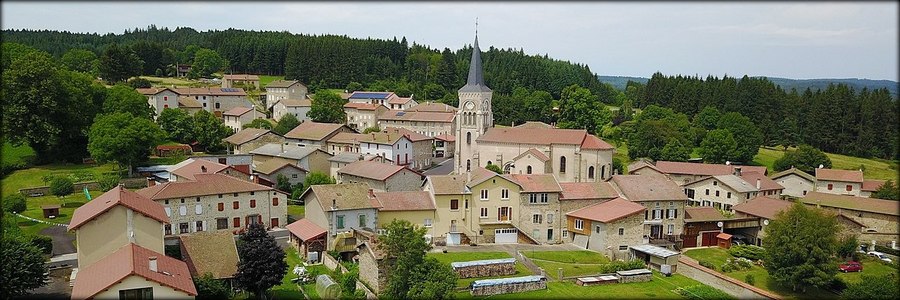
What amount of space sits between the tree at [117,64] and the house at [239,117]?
21.6 m

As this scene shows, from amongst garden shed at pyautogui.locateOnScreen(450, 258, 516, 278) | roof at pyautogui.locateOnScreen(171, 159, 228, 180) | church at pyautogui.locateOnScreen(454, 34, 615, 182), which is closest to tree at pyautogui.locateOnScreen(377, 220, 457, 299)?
garden shed at pyautogui.locateOnScreen(450, 258, 516, 278)

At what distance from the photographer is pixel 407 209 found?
35906mm

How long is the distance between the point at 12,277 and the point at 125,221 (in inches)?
161

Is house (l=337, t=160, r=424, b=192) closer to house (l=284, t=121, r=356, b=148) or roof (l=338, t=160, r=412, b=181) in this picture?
roof (l=338, t=160, r=412, b=181)

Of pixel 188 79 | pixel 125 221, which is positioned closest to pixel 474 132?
pixel 125 221

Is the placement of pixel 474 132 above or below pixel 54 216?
above

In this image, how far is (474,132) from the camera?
55125 millimetres

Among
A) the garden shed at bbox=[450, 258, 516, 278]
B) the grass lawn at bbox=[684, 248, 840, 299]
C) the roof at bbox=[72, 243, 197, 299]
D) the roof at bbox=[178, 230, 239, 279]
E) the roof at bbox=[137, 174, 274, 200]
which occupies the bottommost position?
the grass lawn at bbox=[684, 248, 840, 299]

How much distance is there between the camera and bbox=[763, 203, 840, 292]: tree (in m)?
30.6

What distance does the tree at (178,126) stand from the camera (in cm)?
5799

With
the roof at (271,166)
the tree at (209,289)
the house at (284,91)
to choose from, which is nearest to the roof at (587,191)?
the roof at (271,166)

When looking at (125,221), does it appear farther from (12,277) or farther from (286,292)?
(286,292)

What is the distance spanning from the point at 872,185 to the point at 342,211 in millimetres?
40741

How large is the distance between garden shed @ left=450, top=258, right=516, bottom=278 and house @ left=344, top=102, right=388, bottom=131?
43130 millimetres
